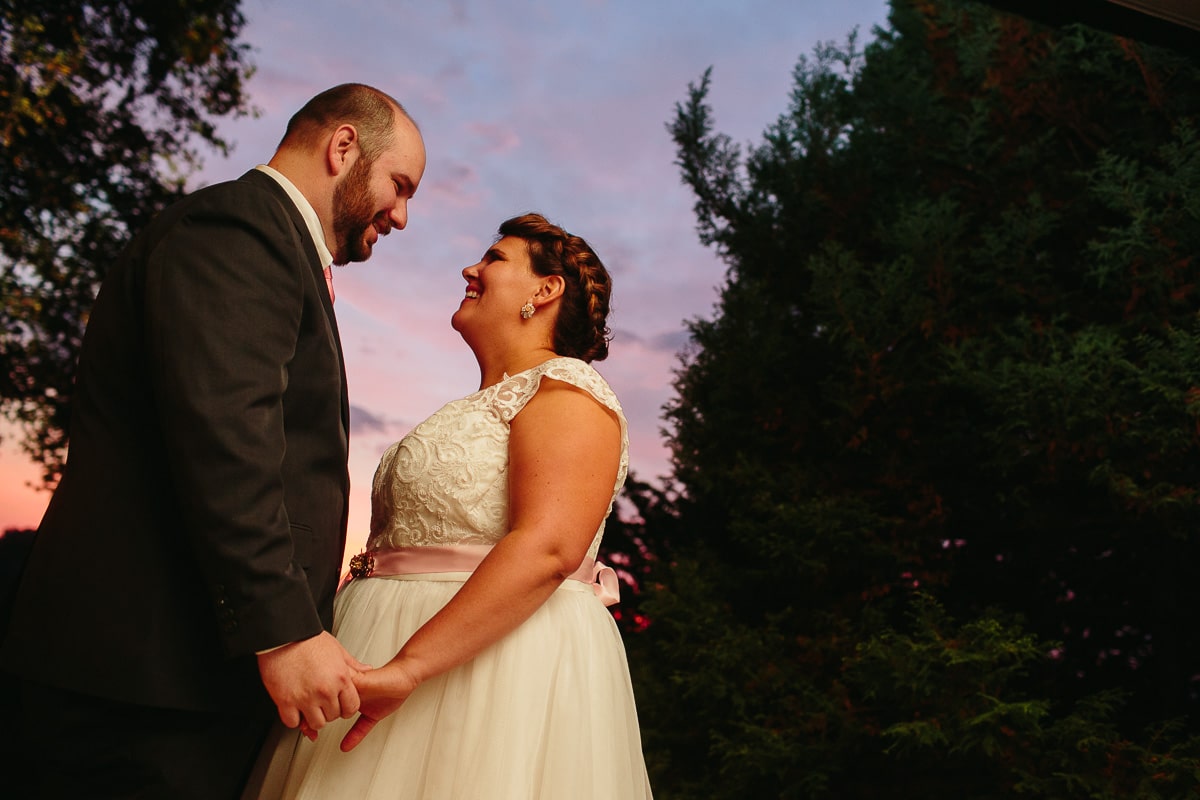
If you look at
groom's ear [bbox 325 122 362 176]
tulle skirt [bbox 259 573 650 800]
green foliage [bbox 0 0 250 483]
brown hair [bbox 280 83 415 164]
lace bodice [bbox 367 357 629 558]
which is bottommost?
tulle skirt [bbox 259 573 650 800]

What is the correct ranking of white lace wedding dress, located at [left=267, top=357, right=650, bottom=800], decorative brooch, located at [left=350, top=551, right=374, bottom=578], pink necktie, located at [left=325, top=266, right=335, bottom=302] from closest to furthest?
1. white lace wedding dress, located at [left=267, top=357, right=650, bottom=800]
2. pink necktie, located at [left=325, top=266, right=335, bottom=302]
3. decorative brooch, located at [left=350, top=551, right=374, bottom=578]

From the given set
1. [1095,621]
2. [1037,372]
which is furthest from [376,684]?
[1095,621]

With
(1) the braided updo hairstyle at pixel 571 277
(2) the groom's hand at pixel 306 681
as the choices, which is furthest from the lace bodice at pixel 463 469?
(2) the groom's hand at pixel 306 681

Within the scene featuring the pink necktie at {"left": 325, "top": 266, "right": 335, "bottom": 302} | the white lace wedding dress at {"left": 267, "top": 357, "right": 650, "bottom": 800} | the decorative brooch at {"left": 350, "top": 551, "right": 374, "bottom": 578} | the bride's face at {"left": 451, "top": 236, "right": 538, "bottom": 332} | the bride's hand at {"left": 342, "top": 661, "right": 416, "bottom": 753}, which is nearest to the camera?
the bride's hand at {"left": 342, "top": 661, "right": 416, "bottom": 753}

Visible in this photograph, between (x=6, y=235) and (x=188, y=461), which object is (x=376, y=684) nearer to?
(x=188, y=461)

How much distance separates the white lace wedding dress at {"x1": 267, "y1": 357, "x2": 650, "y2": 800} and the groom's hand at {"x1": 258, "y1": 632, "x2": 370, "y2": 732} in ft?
0.80

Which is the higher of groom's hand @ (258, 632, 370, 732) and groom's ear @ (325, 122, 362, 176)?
groom's ear @ (325, 122, 362, 176)

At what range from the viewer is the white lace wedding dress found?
1467 mm

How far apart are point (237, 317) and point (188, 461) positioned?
205 mm

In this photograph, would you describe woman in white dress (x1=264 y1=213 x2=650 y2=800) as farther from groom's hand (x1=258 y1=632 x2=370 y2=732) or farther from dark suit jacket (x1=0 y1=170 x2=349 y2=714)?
dark suit jacket (x1=0 y1=170 x2=349 y2=714)

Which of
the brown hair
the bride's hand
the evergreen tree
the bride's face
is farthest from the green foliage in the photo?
the bride's hand

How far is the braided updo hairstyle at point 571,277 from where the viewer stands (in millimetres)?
2057

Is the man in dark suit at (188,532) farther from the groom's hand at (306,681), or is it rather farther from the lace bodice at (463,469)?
the lace bodice at (463,469)

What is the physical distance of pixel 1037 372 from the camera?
350 centimetres
